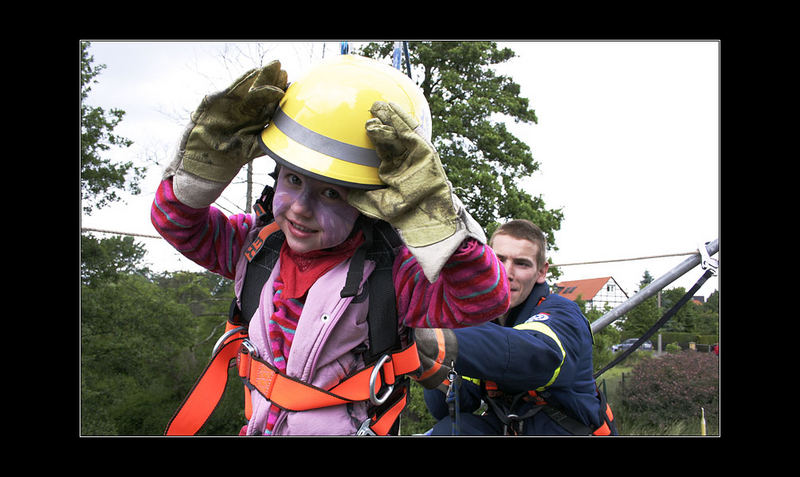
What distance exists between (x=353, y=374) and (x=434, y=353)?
530 millimetres

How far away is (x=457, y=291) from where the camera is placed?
184 centimetres

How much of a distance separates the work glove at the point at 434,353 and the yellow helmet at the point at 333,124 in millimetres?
788

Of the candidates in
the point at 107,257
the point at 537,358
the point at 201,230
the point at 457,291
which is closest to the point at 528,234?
the point at 537,358

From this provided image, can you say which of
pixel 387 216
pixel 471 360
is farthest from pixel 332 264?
pixel 471 360

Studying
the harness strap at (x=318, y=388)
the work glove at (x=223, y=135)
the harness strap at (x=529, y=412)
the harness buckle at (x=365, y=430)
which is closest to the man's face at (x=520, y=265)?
the harness strap at (x=529, y=412)

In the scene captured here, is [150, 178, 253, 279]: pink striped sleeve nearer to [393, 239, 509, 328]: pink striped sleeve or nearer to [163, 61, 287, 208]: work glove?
[163, 61, 287, 208]: work glove

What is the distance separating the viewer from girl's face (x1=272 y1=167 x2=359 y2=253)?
6.31ft

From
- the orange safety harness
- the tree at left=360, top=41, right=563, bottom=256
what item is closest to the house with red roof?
the tree at left=360, top=41, right=563, bottom=256

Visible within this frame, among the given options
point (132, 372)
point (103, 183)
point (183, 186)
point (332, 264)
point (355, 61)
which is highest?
point (103, 183)

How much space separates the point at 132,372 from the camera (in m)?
12.4

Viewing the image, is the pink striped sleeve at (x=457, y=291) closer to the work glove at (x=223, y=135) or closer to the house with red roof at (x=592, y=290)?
the work glove at (x=223, y=135)

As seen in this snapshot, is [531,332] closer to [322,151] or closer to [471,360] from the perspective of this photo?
[471,360]

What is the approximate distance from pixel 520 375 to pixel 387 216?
4.84 feet

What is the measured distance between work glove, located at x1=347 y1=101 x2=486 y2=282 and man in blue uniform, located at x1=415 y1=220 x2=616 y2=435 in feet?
3.08
